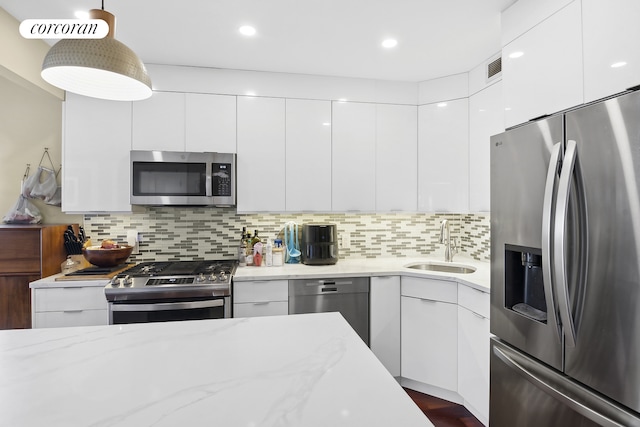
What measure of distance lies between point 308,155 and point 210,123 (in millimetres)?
824

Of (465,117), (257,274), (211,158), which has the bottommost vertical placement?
(257,274)

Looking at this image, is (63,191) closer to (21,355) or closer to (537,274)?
(21,355)

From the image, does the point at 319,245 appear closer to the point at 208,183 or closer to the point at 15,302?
the point at 208,183

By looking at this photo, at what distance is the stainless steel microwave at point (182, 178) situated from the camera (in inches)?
104

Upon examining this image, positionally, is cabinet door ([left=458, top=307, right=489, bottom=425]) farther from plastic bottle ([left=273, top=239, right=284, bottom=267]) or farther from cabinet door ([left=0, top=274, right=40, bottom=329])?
cabinet door ([left=0, top=274, right=40, bottom=329])

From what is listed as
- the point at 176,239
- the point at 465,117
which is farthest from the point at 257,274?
the point at 465,117

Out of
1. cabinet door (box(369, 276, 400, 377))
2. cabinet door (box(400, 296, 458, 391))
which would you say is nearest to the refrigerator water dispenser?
cabinet door (box(400, 296, 458, 391))

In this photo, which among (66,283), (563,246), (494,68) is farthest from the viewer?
(494,68)

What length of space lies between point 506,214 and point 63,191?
3.00 meters

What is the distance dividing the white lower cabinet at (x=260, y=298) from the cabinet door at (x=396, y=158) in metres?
1.12

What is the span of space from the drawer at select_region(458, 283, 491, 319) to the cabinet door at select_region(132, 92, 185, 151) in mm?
2332

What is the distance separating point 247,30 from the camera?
224cm

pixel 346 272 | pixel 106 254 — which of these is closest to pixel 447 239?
pixel 346 272

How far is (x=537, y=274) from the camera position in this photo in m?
1.63
